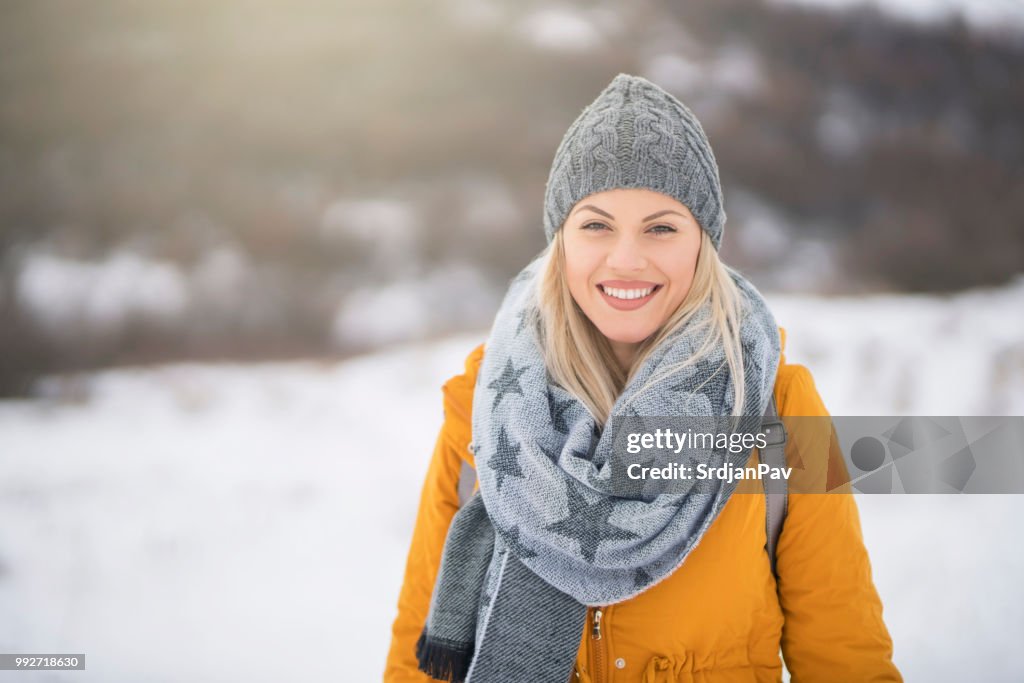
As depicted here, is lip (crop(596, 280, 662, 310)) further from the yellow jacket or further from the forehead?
the yellow jacket

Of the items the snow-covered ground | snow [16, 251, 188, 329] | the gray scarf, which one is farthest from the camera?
snow [16, 251, 188, 329]

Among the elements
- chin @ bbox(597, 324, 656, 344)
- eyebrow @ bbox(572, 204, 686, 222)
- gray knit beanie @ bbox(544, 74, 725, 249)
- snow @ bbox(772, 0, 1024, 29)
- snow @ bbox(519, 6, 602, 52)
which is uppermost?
snow @ bbox(772, 0, 1024, 29)

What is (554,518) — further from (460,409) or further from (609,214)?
(609,214)

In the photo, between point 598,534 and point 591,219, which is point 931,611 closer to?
point 598,534

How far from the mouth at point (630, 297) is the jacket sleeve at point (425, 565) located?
351 millimetres

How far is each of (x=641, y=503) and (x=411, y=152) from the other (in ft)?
4.90

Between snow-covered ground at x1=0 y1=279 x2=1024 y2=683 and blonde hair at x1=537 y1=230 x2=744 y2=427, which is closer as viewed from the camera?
blonde hair at x1=537 y1=230 x2=744 y2=427

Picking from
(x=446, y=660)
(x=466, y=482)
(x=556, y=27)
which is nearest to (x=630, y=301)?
(x=466, y=482)

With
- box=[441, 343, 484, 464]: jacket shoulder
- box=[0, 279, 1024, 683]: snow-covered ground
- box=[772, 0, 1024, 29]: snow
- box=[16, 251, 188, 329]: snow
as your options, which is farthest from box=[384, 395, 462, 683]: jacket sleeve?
box=[772, 0, 1024, 29]: snow

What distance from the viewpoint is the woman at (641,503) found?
3.11 feet

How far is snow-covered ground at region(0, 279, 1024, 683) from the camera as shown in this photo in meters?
1.66

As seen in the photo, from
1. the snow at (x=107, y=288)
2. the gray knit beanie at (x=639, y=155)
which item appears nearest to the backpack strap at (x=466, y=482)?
the gray knit beanie at (x=639, y=155)

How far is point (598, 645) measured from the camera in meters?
0.98

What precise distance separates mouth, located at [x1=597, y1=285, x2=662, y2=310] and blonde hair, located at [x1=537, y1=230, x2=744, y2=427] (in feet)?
0.21
